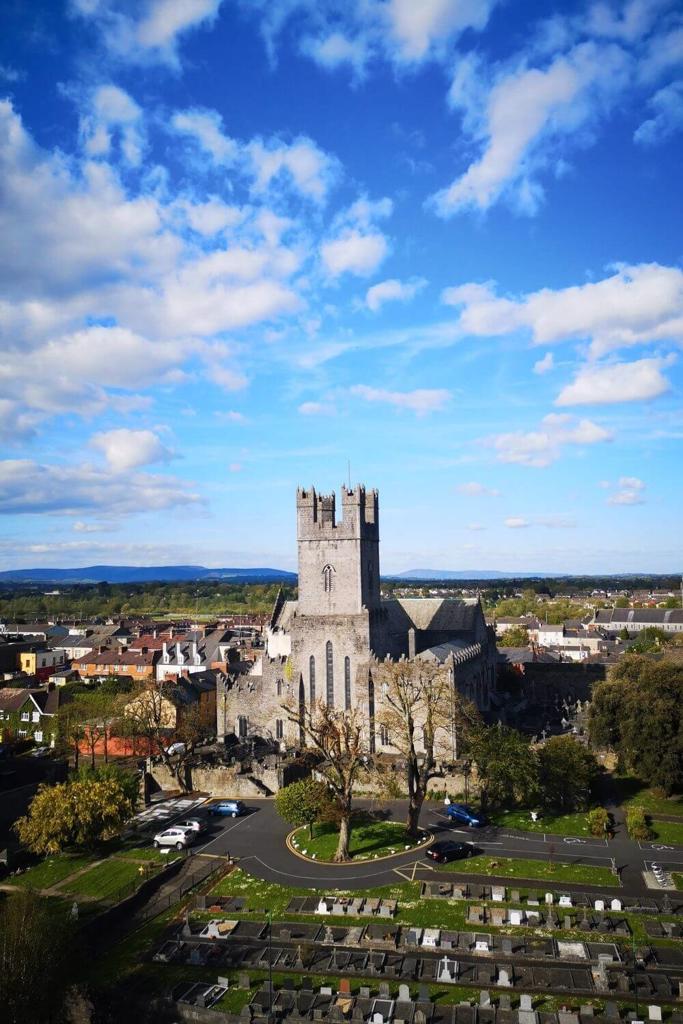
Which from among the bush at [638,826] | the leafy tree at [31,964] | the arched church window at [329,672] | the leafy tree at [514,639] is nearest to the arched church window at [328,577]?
the arched church window at [329,672]

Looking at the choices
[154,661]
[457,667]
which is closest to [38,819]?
[457,667]

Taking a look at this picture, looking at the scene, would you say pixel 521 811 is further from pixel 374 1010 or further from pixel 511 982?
pixel 374 1010

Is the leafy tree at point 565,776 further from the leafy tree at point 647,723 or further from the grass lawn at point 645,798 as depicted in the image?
the leafy tree at point 647,723

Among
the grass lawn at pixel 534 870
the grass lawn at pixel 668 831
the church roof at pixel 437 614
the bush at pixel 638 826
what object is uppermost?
the church roof at pixel 437 614

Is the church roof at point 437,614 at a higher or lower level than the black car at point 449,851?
higher

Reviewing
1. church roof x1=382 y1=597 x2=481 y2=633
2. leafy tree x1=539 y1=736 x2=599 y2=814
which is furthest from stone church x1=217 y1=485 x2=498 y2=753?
leafy tree x1=539 y1=736 x2=599 y2=814

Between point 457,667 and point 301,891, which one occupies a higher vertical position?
point 457,667

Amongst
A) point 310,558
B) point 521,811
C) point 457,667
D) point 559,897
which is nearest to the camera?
point 559,897
